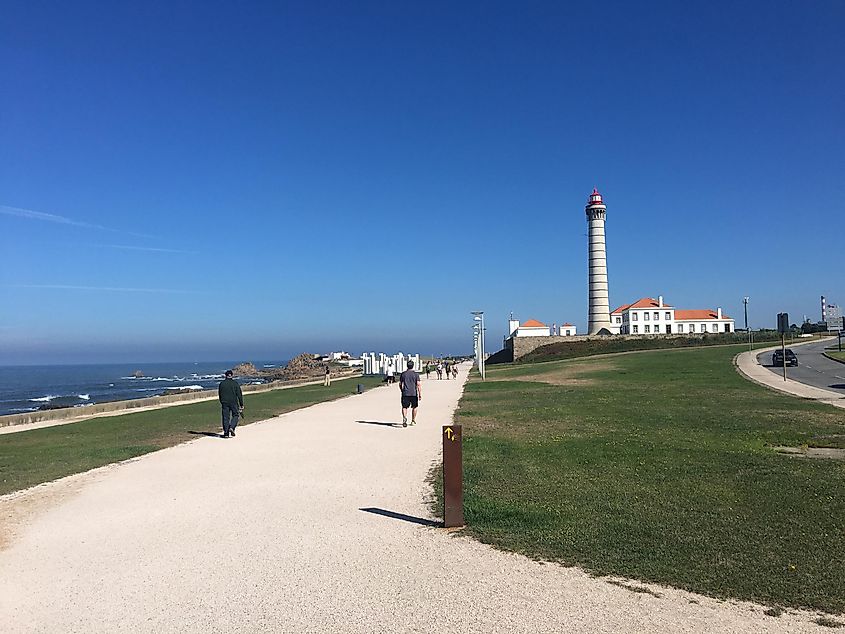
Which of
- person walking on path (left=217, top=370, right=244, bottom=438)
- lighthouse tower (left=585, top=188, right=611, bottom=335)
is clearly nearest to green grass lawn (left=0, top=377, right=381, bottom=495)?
person walking on path (left=217, top=370, right=244, bottom=438)

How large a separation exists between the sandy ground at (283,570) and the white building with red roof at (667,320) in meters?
85.4

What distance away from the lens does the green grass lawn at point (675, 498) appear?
17.3 feet

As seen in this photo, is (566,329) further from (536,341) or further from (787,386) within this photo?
(787,386)

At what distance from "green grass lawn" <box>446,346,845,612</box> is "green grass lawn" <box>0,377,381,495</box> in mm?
6367

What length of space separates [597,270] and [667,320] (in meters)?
15.5

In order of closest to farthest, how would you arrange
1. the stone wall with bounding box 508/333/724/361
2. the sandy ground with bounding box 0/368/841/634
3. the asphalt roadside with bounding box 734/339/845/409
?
the sandy ground with bounding box 0/368/841/634 < the asphalt roadside with bounding box 734/339/845/409 < the stone wall with bounding box 508/333/724/361

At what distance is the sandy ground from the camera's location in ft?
14.9

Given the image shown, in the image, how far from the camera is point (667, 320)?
90.9 metres

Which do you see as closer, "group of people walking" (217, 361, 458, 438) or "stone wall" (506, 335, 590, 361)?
"group of people walking" (217, 361, 458, 438)

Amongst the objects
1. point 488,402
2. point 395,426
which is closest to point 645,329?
point 488,402

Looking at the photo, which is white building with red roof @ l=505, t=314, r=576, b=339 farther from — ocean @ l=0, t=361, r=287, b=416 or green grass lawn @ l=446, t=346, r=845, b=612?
green grass lawn @ l=446, t=346, r=845, b=612

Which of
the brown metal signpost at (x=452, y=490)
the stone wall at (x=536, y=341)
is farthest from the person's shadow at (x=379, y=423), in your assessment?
the stone wall at (x=536, y=341)

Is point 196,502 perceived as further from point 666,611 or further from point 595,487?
point 666,611

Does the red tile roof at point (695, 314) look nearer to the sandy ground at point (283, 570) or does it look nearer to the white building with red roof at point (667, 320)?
the white building with red roof at point (667, 320)
